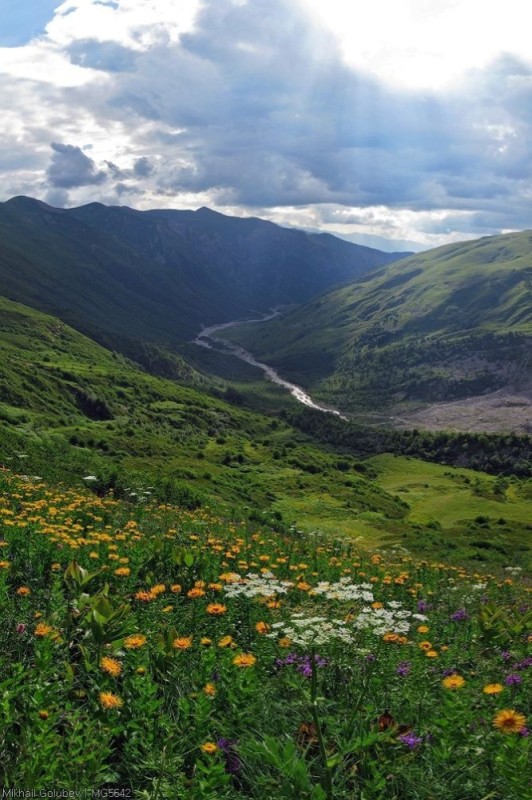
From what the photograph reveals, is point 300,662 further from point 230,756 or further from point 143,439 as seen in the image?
point 143,439

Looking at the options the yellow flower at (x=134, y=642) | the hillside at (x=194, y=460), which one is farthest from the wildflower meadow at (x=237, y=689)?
the hillside at (x=194, y=460)

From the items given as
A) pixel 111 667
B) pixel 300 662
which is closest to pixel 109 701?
pixel 111 667

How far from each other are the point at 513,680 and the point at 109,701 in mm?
4704

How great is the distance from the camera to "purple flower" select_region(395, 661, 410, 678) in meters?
7.11

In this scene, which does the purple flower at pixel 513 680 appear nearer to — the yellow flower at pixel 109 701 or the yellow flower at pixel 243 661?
the yellow flower at pixel 243 661

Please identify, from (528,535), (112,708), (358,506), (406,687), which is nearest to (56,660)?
(112,708)

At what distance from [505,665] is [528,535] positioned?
60.8 meters

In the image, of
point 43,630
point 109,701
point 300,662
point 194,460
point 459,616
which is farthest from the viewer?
point 194,460

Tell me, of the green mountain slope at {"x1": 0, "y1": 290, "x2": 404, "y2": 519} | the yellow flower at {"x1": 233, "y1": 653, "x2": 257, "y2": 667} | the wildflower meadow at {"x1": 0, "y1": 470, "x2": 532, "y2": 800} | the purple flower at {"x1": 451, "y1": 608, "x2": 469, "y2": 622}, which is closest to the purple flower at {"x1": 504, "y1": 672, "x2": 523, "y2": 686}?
the wildflower meadow at {"x1": 0, "y1": 470, "x2": 532, "y2": 800}

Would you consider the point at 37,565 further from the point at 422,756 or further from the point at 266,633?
the point at 422,756

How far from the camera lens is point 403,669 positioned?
718 cm

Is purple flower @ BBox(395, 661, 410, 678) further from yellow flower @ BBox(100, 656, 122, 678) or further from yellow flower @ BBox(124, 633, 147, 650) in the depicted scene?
yellow flower @ BBox(100, 656, 122, 678)

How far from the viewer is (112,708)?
19.6ft

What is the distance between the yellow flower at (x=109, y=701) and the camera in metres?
5.64
